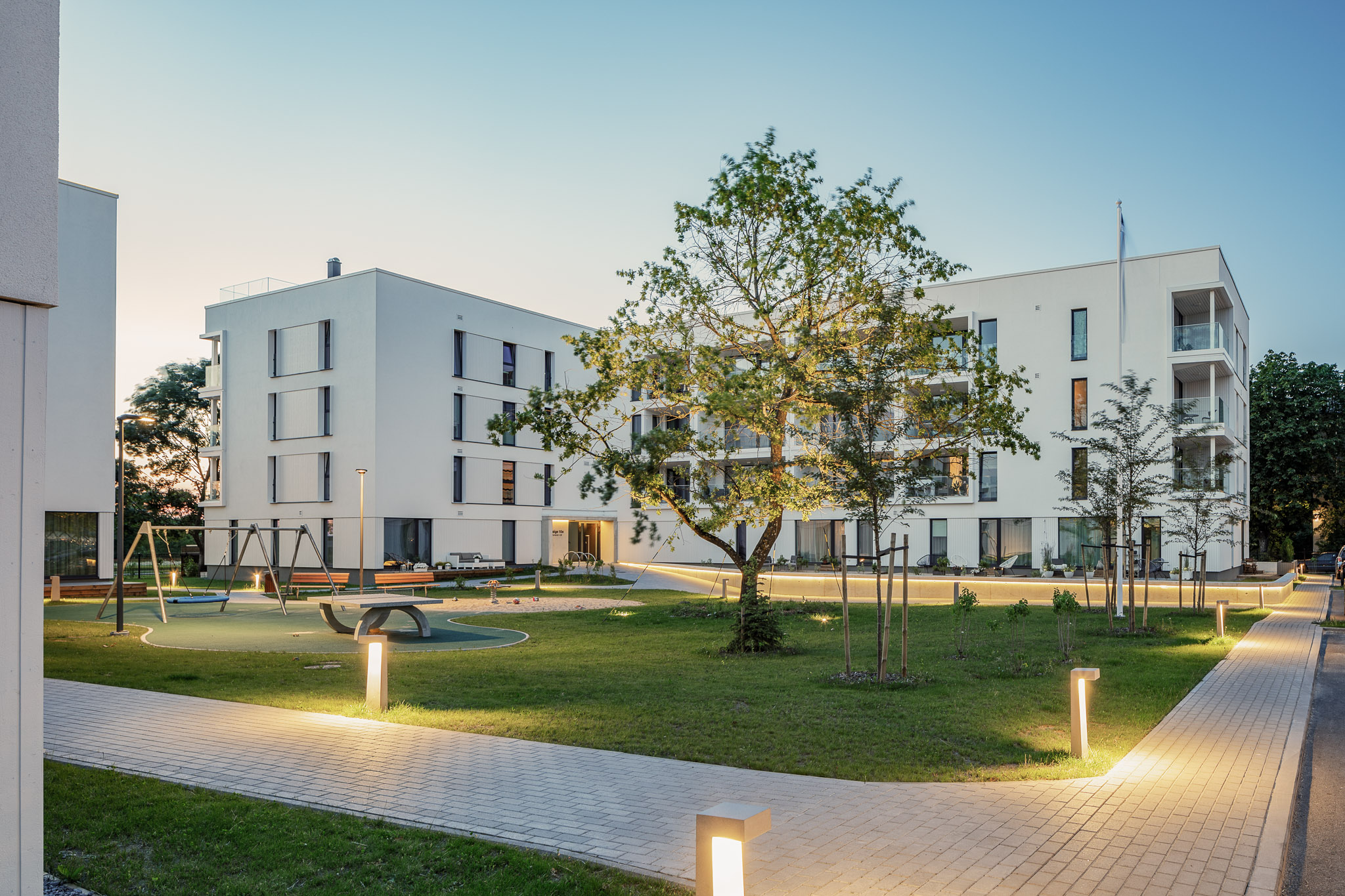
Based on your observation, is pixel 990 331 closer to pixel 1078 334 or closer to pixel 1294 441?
pixel 1078 334

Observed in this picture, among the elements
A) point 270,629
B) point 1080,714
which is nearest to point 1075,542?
point 270,629

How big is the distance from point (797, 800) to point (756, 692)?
515 centimetres

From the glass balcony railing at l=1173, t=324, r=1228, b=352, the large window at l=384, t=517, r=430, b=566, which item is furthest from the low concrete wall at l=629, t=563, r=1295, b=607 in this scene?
the large window at l=384, t=517, r=430, b=566

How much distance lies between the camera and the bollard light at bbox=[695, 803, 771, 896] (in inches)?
151

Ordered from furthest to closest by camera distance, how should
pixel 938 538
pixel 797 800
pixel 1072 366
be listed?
pixel 938 538
pixel 1072 366
pixel 797 800

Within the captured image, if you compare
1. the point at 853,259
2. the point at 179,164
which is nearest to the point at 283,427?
the point at 179,164

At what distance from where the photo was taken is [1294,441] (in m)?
53.9

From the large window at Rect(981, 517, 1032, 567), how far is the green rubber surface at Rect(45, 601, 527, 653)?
2523cm

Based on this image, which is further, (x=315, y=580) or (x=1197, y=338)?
(x=1197, y=338)

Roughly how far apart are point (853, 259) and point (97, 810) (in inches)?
529

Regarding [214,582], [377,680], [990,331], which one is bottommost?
[214,582]

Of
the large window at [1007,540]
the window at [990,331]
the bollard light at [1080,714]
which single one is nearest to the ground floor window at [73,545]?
the bollard light at [1080,714]

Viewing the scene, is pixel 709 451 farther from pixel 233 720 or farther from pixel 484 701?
pixel 233 720

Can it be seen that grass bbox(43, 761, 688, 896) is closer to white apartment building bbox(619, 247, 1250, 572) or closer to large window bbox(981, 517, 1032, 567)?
white apartment building bbox(619, 247, 1250, 572)
